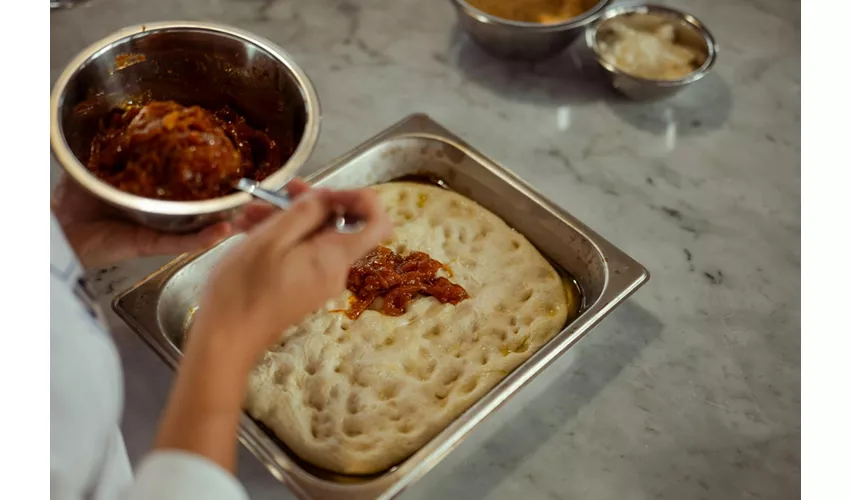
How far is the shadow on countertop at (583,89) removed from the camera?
1774mm

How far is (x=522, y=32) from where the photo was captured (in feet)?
5.57

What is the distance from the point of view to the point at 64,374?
675 mm

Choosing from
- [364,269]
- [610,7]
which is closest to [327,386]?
[364,269]

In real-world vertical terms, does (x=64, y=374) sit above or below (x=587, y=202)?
above

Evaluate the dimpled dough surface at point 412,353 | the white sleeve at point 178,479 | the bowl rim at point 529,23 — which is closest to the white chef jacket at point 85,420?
the white sleeve at point 178,479

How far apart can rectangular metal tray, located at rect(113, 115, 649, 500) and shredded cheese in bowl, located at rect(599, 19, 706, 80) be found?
52 centimetres

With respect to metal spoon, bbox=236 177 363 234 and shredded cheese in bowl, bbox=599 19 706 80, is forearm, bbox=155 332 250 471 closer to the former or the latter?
metal spoon, bbox=236 177 363 234

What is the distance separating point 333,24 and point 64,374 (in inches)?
55.7

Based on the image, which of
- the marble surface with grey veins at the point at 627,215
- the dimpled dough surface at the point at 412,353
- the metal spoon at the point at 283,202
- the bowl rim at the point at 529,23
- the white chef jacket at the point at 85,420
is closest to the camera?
the white chef jacket at the point at 85,420

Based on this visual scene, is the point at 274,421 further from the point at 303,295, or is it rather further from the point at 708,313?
the point at 708,313

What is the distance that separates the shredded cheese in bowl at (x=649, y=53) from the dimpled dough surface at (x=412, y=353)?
0.62 metres

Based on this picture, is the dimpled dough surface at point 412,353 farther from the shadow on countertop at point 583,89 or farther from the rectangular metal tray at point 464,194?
the shadow on countertop at point 583,89

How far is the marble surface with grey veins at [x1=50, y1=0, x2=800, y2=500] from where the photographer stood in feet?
3.96

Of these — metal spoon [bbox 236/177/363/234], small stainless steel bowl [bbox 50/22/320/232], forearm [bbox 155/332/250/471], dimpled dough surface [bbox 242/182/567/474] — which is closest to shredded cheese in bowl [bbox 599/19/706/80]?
dimpled dough surface [bbox 242/182/567/474]
